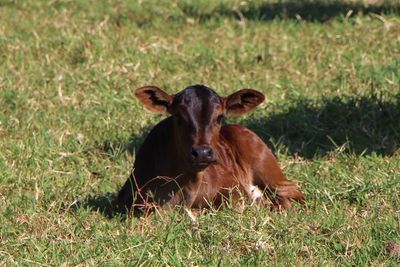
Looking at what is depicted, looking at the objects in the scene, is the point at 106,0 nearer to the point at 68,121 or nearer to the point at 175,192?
the point at 68,121

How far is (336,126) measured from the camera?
32.5ft

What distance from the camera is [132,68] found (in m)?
11.6

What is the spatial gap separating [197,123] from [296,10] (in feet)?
21.9

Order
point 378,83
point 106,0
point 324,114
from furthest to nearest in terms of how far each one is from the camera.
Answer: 1. point 106,0
2. point 378,83
3. point 324,114

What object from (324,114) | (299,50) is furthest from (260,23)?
(324,114)

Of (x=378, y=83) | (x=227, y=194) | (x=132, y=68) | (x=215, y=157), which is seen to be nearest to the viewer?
(x=215, y=157)

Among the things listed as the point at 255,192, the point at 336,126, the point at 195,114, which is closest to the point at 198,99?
the point at 195,114

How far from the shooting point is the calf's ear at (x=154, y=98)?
8055mm

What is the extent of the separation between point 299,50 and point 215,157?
4.87 meters

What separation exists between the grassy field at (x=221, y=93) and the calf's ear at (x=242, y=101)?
0.74 meters

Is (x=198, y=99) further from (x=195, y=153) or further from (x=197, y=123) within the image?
(x=195, y=153)

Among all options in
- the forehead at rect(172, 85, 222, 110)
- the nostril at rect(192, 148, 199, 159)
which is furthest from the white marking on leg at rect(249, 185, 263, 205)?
the nostril at rect(192, 148, 199, 159)

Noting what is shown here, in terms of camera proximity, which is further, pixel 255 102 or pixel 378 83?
pixel 378 83

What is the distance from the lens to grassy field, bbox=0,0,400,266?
22.3ft
